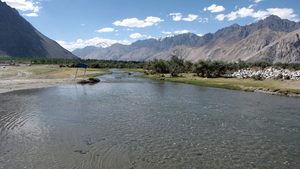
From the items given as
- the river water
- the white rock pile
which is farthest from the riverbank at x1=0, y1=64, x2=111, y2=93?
the white rock pile

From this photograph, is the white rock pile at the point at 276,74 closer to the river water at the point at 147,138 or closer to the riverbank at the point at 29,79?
the river water at the point at 147,138

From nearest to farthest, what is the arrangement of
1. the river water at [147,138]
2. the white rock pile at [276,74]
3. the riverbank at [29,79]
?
the river water at [147,138]
the riverbank at [29,79]
the white rock pile at [276,74]

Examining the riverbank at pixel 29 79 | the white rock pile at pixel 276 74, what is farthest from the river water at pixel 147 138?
the white rock pile at pixel 276 74

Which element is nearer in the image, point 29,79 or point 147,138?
point 147,138

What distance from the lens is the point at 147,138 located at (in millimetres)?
17375

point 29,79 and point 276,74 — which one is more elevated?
point 276,74

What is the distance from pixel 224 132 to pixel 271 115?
11126 mm

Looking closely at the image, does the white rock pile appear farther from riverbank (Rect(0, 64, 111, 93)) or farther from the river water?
riverbank (Rect(0, 64, 111, 93))

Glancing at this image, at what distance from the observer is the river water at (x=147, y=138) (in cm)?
1355

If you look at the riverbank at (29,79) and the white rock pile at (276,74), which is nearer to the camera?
the riverbank at (29,79)

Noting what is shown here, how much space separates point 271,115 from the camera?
2536 centimetres

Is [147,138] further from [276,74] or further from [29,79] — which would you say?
[276,74]

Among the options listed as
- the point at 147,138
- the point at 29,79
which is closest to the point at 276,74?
the point at 147,138

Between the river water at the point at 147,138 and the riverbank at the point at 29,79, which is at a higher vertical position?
the riverbank at the point at 29,79
